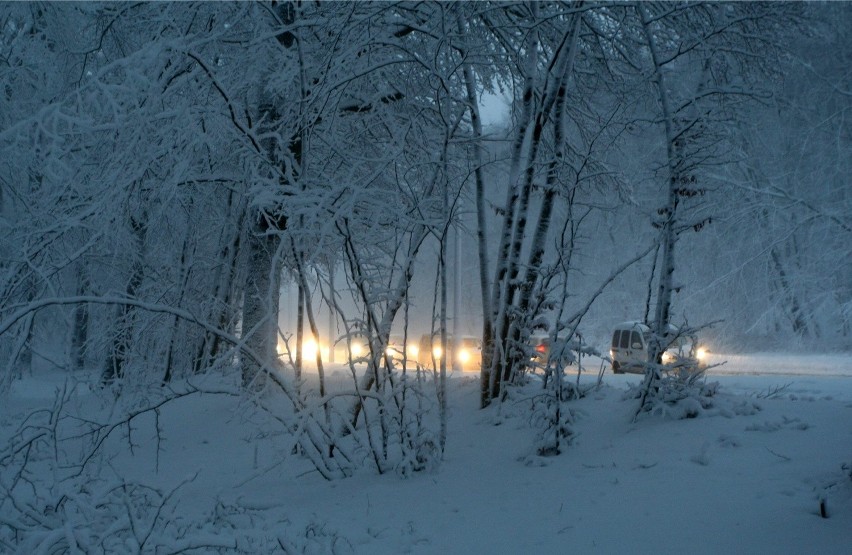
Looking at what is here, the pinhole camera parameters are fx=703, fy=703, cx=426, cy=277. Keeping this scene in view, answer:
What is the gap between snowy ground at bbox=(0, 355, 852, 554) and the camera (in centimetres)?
479

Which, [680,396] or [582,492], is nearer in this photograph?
[582,492]

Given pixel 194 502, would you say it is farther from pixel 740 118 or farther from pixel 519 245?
pixel 740 118

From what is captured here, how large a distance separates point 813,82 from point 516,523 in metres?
19.5

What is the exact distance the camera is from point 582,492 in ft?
19.6

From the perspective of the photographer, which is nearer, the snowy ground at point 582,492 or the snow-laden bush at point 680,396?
the snowy ground at point 582,492

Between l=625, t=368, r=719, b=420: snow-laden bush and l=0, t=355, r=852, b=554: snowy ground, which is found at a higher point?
l=625, t=368, r=719, b=420: snow-laden bush

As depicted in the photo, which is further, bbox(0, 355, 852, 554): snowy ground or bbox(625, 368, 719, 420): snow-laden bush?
bbox(625, 368, 719, 420): snow-laden bush

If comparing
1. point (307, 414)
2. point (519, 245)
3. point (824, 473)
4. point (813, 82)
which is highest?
point (813, 82)

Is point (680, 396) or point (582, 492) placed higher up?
point (680, 396)

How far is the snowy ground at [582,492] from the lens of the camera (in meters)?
4.79

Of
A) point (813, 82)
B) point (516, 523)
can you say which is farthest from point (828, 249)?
point (516, 523)

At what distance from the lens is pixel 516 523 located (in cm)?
546

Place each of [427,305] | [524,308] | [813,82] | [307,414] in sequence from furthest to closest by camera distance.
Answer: [427,305] < [813,82] < [524,308] < [307,414]

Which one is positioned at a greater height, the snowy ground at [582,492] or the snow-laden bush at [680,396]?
the snow-laden bush at [680,396]
